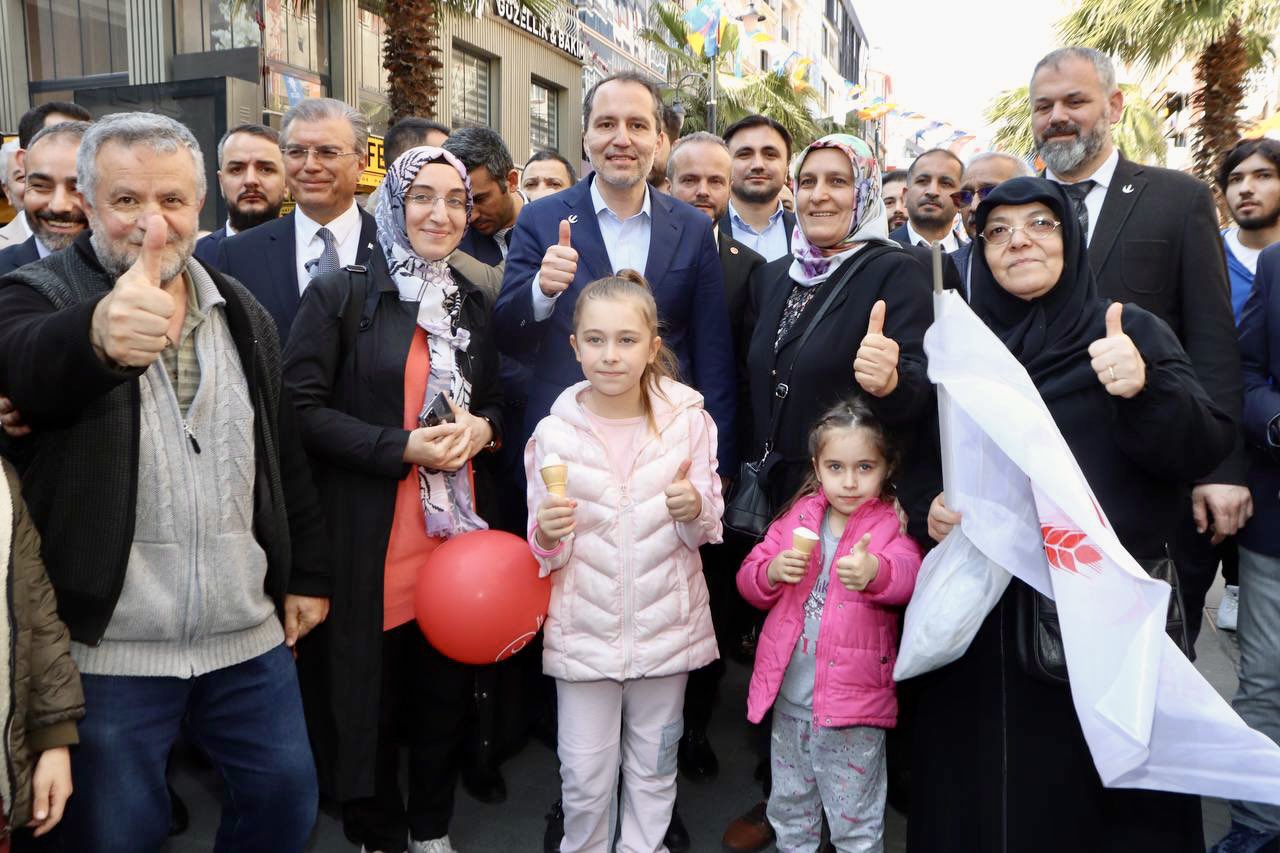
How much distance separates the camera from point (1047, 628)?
2342 mm

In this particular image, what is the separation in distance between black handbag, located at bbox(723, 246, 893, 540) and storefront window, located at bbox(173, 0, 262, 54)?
1123 cm

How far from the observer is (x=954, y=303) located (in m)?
2.38

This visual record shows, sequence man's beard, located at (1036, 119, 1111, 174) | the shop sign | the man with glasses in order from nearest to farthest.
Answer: man's beard, located at (1036, 119, 1111, 174) < the man with glasses < the shop sign

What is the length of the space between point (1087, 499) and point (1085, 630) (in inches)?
11.9

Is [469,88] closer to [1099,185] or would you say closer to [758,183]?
[758,183]

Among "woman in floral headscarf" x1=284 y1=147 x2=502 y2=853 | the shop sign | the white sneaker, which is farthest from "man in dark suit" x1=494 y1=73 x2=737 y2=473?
the shop sign

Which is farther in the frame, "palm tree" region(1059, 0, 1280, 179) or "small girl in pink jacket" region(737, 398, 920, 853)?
"palm tree" region(1059, 0, 1280, 179)

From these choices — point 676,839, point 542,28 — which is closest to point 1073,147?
point 676,839

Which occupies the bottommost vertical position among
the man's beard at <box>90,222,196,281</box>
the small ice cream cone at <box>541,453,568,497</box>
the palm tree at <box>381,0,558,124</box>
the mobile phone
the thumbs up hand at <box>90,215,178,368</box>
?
the small ice cream cone at <box>541,453,568,497</box>

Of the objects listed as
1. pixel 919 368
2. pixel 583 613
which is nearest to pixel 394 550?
pixel 583 613

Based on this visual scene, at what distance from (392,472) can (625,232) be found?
4.56 feet

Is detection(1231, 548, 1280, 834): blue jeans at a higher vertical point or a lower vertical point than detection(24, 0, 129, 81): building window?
lower

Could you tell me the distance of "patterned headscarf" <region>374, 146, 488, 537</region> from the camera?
293 cm

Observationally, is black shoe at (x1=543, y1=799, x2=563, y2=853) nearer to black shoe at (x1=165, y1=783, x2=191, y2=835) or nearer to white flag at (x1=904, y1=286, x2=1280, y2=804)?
black shoe at (x1=165, y1=783, x2=191, y2=835)
